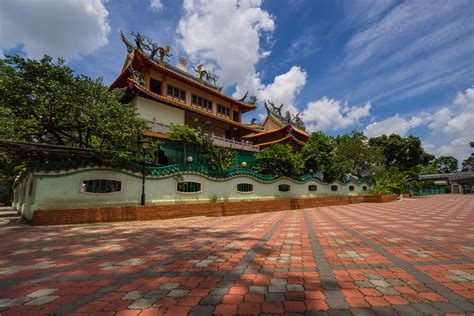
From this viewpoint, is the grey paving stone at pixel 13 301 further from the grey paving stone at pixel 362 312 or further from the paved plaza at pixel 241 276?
the grey paving stone at pixel 362 312

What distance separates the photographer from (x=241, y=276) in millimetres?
2965

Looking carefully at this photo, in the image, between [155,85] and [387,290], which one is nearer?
[387,290]

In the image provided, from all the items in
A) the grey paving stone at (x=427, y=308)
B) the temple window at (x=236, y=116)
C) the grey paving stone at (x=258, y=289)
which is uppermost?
the temple window at (x=236, y=116)

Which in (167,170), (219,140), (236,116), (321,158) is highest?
(236,116)

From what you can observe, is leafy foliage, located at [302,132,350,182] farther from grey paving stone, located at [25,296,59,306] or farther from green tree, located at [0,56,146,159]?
grey paving stone, located at [25,296,59,306]

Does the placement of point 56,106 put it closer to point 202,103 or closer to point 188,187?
point 188,187

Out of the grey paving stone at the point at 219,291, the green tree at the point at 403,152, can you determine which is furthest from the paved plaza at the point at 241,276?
the green tree at the point at 403,152

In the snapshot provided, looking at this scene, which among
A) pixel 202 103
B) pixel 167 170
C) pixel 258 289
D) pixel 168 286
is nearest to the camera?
pixel 258 289

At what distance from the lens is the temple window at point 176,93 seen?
18438 mm

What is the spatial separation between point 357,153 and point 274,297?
2506 cm

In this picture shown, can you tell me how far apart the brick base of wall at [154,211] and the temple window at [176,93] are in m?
11.3

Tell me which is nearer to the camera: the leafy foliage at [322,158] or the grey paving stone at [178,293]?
the grey paving stone at [178,293]

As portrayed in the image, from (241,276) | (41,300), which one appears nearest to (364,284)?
(241,276)

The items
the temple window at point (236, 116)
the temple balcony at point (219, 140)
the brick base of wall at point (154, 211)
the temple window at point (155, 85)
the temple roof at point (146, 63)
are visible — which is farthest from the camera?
the temple window at point (236, 116)
